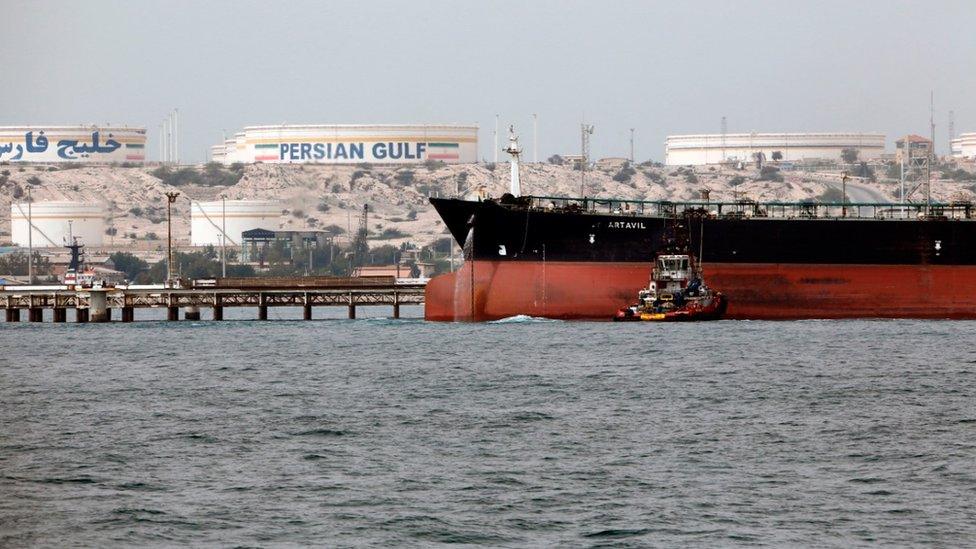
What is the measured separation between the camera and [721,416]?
48.7m

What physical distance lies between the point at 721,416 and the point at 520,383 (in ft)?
34.6

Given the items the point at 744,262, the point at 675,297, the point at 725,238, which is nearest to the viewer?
the point at 675,297

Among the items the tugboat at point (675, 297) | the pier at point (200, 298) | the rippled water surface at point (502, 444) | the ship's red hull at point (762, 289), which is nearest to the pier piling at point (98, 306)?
the pier at point (200, 298)

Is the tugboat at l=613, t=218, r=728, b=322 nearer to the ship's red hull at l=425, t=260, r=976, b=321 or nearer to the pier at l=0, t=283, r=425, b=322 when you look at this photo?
the ship's red hull at l=425, t=260, r=976, b=321

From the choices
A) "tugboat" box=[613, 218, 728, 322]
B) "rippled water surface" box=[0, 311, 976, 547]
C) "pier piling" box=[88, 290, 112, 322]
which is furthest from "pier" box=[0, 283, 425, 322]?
"rippled water surface" box=[0, 311, 976, 547]

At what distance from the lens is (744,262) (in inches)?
3314

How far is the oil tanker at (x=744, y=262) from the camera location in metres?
83.8

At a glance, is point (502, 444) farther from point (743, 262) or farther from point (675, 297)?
point (743, 262)

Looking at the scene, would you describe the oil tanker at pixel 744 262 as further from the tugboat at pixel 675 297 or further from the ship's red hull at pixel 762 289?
the tugboat at pixel 675 297

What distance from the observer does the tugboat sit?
82.2 m

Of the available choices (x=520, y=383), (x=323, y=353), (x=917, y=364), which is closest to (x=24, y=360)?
(x=323, y=353)

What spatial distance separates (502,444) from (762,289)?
42833mm

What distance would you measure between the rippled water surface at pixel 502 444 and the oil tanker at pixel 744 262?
946 cm

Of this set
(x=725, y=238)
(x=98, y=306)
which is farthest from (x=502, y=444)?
(x=98, y=306)
